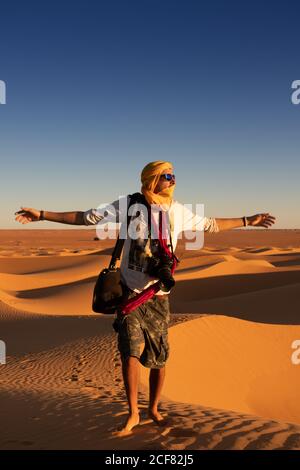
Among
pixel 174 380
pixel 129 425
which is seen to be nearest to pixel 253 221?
pixel 129 425

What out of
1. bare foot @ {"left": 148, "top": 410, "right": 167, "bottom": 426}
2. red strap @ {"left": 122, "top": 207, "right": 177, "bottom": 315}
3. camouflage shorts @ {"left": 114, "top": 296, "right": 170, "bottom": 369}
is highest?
red strap @ {"left": 122, "top": 207, "right": 177, "bottom": 315}

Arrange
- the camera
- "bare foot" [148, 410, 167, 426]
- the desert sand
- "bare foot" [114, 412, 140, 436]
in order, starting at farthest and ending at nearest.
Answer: "bare foot" [148, 410, 167, 426] → the desert sand → "bare foot" [114, 412, 140, 436] → the camera

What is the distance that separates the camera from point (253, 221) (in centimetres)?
450

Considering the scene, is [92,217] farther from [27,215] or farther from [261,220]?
[261,220]

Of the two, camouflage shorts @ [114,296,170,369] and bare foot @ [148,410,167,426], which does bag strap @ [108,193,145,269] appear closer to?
camouflage shorts @ [114,296,170,369]

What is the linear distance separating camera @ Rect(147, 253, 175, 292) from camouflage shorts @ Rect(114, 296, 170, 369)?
0.25 m

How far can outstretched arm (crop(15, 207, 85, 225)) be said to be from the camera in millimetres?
4027

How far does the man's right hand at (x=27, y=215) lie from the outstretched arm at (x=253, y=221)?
162cm

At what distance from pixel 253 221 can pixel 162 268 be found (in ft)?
3.55

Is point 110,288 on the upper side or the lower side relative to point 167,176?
lower

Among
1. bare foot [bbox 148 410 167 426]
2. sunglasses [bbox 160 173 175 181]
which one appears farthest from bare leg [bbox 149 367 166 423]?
sunglasses [bbox 160 173 175 181]

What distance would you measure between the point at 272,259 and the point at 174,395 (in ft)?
113

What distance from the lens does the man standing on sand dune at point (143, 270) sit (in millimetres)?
4020

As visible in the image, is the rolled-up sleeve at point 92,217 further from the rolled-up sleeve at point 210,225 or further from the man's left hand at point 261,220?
the man's left hand at point 261,220
